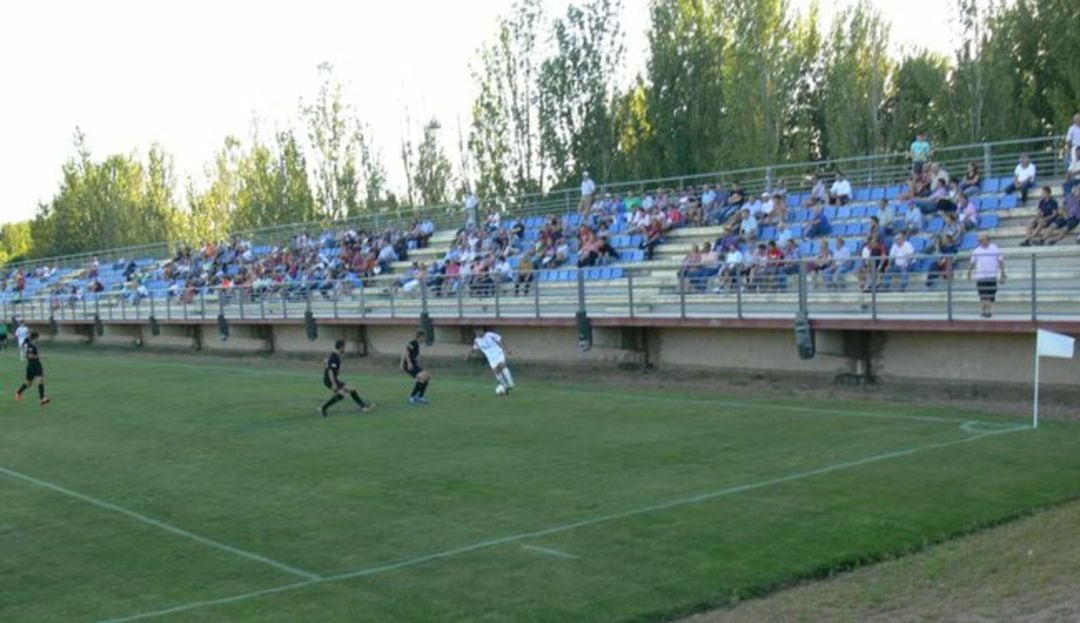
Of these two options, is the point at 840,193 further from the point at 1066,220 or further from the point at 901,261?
the point at 901,261

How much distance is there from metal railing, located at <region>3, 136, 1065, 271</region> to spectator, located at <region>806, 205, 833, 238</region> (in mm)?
2769

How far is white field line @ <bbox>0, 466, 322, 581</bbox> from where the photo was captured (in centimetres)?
1155

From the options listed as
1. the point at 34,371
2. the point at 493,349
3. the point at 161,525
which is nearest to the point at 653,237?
the point at 493,349

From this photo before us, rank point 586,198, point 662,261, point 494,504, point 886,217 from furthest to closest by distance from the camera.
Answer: point 586,198 < point 662,261 < point 886,217 < point 494,504

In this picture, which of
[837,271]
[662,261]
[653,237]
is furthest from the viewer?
[653,237]

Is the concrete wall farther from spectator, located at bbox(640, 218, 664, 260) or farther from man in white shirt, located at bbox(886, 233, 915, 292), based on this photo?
spectator, located at bbox(640, 218, 664, 260)

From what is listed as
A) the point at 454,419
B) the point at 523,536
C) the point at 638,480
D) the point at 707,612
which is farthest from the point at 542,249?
the point at 707,612

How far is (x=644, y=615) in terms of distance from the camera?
962 cm

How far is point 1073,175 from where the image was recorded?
23.7 m

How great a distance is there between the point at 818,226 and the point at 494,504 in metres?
16.2

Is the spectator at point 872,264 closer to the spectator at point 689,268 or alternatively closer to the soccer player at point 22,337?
the spectator at point 689,268

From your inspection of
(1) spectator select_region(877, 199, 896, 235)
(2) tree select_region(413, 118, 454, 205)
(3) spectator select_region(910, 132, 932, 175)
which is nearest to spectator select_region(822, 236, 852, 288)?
(1) spectator select_region(877, 199, 896, 235)

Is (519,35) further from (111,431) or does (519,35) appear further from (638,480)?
(638,480)

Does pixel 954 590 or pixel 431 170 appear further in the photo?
pixel 431 170
